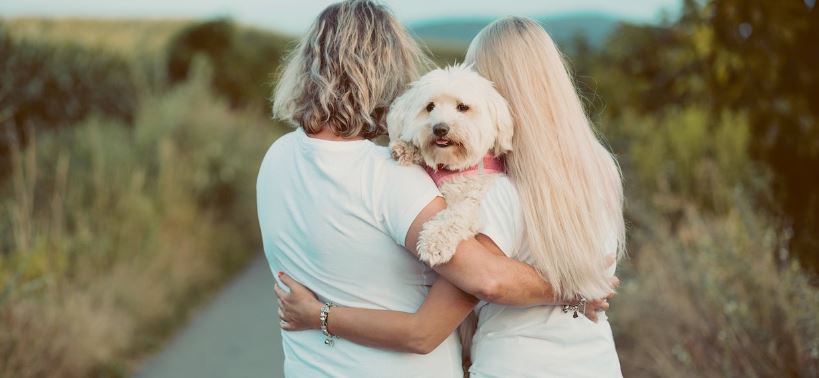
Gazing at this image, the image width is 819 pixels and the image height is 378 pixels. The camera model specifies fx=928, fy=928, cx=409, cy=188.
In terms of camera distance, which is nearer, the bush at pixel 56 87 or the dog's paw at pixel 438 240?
the dog's paw at pixel 438 240

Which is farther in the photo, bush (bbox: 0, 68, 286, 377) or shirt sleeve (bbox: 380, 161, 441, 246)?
bush (bbox: 0, 68, 286, 377)

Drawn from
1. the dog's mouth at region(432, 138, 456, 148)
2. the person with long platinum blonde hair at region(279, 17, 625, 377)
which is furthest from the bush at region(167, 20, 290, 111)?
the person with long platinum blonde hair at region(279, 17, 625, 377)

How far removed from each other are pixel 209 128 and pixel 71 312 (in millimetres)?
5444

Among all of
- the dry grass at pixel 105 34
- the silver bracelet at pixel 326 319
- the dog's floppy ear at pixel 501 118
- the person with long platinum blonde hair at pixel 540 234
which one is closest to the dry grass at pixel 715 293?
the person with long platinum blonde hair at pixel 540 234

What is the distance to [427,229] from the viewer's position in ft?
8.45

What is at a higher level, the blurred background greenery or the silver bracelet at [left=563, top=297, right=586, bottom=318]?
the silver bracelet at [left=563, top=297, right=586, bottom=318]

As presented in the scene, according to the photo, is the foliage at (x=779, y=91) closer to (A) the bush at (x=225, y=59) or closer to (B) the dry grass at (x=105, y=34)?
(B) the dry grass at (x=105, y=34)

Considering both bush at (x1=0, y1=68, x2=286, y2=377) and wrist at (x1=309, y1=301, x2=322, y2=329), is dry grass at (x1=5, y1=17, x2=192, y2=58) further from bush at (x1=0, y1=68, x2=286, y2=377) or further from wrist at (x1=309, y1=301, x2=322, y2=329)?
wrist at (x1=309, y1=301, x2=322, y2=329)

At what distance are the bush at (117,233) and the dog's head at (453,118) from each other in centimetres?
261

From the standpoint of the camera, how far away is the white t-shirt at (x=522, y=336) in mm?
2709

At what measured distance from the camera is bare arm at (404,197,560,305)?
258 centimetres

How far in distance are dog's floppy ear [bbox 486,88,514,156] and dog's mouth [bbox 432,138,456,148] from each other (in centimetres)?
15

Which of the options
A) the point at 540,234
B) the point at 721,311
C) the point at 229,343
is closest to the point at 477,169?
the point at 540,234

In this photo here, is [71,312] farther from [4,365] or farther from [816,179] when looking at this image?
[816,179]
